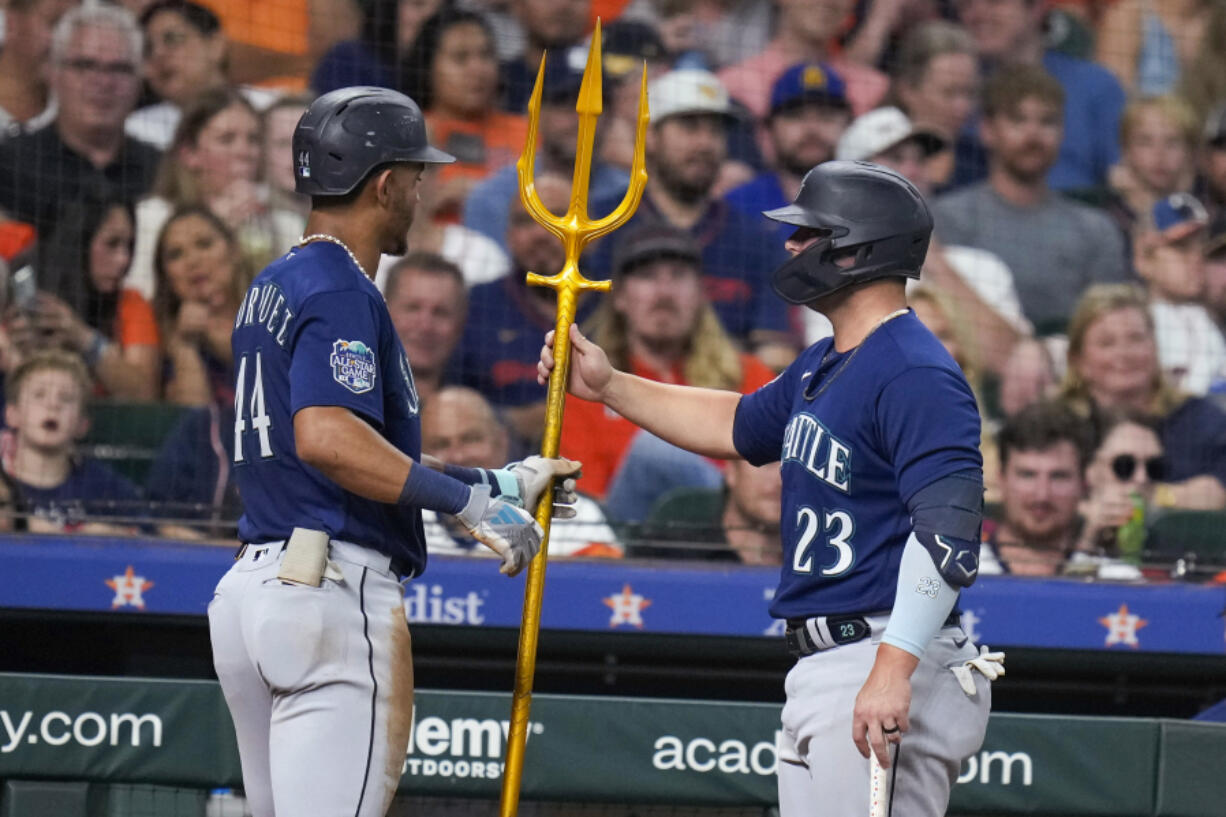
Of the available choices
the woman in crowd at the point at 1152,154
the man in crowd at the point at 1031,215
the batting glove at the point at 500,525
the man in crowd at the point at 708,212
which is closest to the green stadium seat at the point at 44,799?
the batting glove at the point at 500,525

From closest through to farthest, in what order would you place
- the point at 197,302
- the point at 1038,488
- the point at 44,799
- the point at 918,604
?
the point at 918,604, the point at 44,799, the point at 197,302, the point at 1038,488

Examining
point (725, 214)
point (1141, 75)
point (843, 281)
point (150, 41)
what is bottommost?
point (843, 281)

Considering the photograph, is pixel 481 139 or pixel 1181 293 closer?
pixel 481 139

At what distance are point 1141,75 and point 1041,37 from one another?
0.41 metres

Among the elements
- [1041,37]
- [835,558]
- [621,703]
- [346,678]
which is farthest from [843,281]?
[1041,37]

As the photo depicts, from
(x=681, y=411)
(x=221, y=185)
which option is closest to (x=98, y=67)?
(x=221, y=185)

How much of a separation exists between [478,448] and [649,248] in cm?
87

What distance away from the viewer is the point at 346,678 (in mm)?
2299

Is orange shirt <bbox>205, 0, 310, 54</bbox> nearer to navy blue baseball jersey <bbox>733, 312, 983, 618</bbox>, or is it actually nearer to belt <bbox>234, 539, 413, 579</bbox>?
belt <bbox>234, 539, 413, 579</bbox>

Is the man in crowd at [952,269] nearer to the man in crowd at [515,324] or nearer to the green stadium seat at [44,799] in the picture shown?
Result: the man in crowd at [515,324]

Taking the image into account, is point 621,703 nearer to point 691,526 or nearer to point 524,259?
point 691,526

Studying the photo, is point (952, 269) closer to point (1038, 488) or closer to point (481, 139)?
point (1038, 488)

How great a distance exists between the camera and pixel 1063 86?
6.13 m

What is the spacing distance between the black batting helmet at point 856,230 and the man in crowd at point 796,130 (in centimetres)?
325
